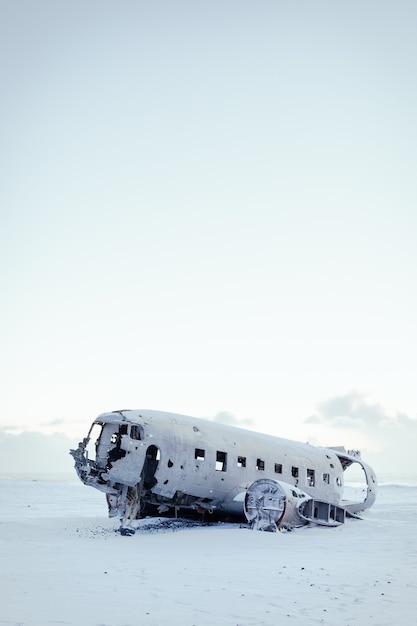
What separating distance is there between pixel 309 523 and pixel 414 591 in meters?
14.0

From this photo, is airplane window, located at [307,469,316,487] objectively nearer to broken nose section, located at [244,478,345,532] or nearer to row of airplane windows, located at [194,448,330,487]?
row of airplane windows, located at [194,448,330,487]

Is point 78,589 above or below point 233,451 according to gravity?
below

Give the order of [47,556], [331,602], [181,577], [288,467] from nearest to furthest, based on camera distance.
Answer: [331,602]
[181,577]
[47,556]
[288,467]

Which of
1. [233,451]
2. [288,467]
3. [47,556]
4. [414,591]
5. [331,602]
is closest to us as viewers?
[331,602]

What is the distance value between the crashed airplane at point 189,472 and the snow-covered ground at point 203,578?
4.70 ft

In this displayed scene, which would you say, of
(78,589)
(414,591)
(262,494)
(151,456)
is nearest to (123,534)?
(151,456)

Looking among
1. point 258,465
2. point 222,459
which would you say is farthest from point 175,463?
point 258,465

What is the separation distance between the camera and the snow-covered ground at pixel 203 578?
10031 mm

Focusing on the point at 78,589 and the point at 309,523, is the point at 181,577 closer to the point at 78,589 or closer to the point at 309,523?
the point at 78,589

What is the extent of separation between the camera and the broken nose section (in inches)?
957

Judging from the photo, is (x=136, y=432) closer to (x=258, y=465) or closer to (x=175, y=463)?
(x=175, y=463)

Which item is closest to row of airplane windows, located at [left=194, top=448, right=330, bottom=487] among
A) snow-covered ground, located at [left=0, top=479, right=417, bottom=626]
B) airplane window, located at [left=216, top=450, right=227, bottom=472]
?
airplane window, located at [left=216, top=450, right=227, bottom=472]

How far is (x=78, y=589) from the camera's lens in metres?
11.7

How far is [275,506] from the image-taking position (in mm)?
24547
